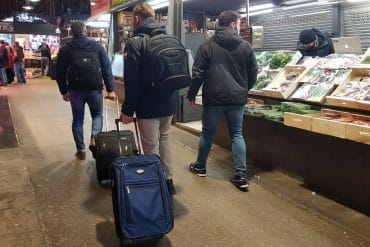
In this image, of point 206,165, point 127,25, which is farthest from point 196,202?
point 127,25

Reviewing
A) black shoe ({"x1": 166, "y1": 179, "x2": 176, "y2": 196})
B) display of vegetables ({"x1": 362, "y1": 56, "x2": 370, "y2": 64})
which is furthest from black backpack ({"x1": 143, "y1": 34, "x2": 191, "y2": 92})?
display of vegetables ({"x1": 362, "y1": 56, "x2": 370, "y2": 64})

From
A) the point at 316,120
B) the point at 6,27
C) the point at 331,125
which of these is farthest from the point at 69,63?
the point at 6,27

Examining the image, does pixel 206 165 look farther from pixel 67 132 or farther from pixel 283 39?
pixel 283 39

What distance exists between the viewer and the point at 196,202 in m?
3.90

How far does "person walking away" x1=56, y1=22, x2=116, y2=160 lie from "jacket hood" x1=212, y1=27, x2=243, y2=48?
5.23 ft

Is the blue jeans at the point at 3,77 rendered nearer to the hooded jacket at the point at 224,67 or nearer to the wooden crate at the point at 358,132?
the hooded jacket at the point at 224,67

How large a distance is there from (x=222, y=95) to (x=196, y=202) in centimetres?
109

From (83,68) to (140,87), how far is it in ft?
5.20

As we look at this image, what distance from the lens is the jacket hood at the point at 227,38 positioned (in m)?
4.12

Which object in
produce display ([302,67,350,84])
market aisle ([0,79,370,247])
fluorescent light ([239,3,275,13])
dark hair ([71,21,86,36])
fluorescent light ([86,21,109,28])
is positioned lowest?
market aisle ([0,79,370,247])

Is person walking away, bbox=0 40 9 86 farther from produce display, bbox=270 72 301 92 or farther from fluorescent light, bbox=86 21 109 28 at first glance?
produce display, bbox=270 72 301 92

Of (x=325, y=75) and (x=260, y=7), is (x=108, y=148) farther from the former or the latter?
(x=260, y=7)

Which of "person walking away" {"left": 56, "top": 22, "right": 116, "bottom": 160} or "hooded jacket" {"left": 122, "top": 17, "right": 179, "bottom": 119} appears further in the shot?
"person walking away" {"left": 56, "top": 22, "right": 116, "bottom": 160}

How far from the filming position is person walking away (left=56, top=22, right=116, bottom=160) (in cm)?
491
